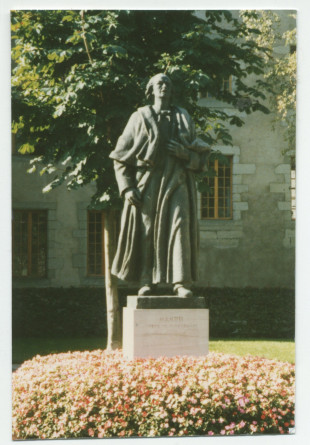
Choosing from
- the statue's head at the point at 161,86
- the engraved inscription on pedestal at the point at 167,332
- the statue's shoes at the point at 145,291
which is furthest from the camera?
the statue's head at the point at 161,86

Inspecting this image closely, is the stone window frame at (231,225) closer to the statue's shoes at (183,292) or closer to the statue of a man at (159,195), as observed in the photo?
the statue of a man at (159,195)

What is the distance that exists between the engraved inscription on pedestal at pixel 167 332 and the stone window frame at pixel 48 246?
9.89 metres

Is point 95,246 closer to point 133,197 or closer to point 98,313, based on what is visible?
point 98,313

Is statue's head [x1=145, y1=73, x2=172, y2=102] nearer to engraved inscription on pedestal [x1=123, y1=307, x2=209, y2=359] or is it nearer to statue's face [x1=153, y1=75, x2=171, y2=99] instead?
statue's face [x1=153, y1=75, x2=171, y2=99]

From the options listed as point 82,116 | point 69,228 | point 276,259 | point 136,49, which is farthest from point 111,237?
point 276,259

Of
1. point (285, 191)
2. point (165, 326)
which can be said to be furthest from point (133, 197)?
point (285, 191)

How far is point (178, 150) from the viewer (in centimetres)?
820

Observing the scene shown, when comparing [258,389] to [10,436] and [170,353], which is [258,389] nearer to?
[170,353]

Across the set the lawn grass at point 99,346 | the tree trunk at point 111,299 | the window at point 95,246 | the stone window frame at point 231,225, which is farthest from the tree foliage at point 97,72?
the stone window frame at point 231,225

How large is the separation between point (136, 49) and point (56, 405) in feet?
20.0

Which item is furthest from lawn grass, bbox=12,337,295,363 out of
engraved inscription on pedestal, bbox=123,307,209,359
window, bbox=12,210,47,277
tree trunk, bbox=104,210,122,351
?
engraved inscription on pedestal, bbox=123,307,209,359

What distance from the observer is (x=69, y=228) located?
60.3 feet

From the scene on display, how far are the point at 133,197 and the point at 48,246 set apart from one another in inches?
403

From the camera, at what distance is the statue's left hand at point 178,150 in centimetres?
820
